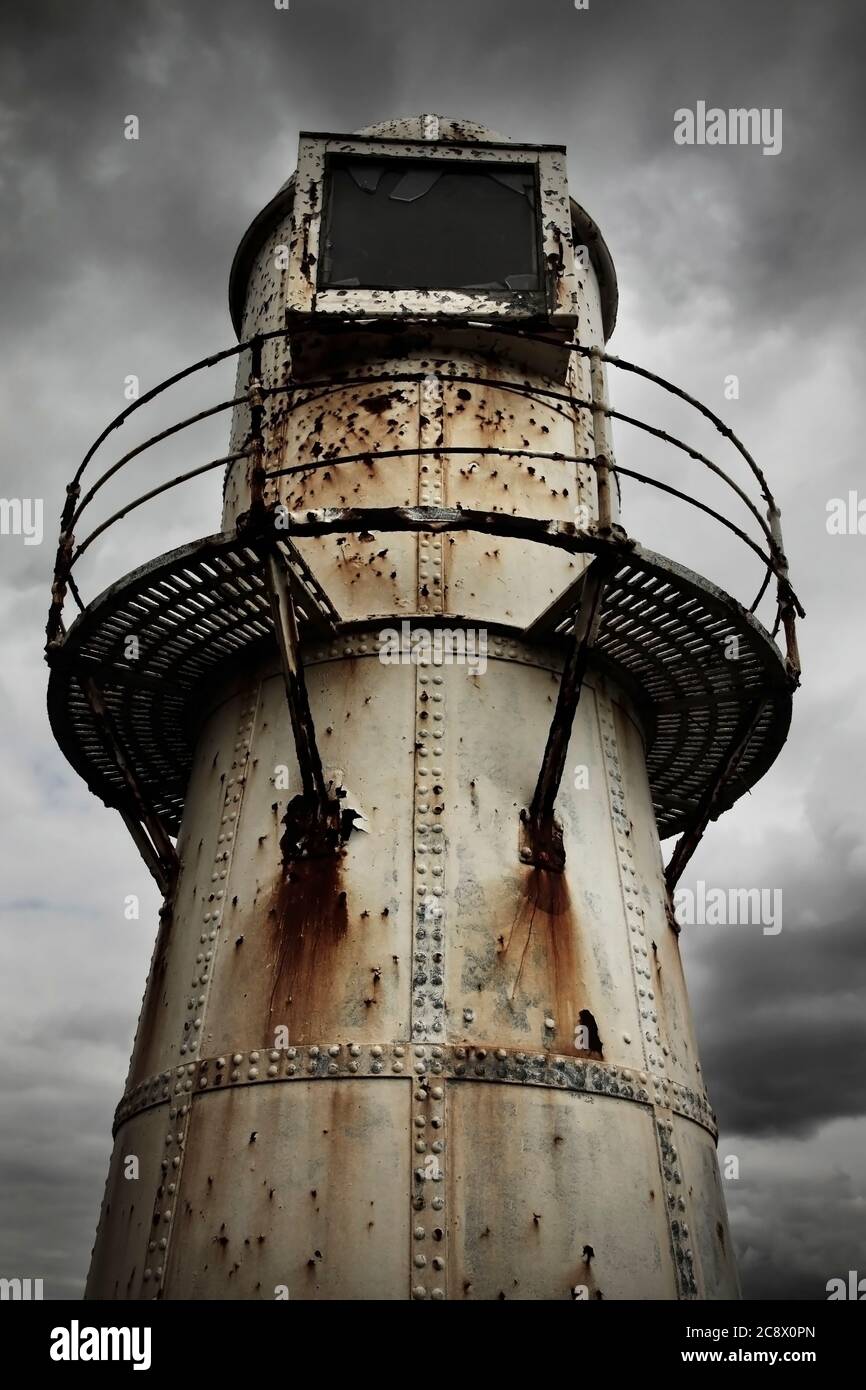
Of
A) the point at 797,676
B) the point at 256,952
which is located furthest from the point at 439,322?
the point at 256,952

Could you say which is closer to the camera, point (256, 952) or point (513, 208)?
point (256, 952)

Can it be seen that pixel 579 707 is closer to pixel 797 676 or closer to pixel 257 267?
pixel 797 676

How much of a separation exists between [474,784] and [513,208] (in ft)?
18.6

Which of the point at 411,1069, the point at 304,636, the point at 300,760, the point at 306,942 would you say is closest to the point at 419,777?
the point at 300,760

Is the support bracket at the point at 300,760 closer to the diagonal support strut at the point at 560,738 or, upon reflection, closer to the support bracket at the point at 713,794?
the diagonal support strut at the point at 560,738

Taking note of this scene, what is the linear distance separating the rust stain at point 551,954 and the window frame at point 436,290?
14.9ft

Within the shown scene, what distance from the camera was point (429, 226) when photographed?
10.1m

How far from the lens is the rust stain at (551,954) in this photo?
7.18m

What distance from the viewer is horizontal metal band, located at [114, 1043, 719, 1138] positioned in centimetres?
674

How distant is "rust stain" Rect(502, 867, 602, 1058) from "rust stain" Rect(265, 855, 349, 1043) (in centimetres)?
118

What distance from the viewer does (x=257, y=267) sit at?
12.3m

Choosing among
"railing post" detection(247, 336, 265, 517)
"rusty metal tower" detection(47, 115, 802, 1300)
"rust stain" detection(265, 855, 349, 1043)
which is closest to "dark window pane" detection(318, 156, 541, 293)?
"rusty metal tower" detection(47, 115, 802, 1300)

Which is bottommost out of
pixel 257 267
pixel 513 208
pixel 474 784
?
pixel 474 784

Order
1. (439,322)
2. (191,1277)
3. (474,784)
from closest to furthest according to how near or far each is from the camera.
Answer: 1. (191,1277)
2. (474,784)
3. (439,322)
